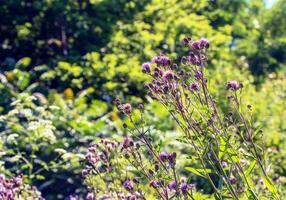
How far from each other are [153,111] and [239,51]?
5.77 m

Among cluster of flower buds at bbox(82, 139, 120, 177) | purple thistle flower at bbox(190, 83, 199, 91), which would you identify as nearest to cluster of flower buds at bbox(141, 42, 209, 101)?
purple thistle flower at bbox(190, 83, 199, 91)

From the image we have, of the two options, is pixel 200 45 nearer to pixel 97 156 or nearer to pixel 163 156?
pixel 163 156

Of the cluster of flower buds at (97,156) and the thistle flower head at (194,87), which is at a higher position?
the thistle flower head at (194,87)

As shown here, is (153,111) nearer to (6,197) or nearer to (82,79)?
(82,79)

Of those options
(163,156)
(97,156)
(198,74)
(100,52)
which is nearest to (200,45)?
(198,74)

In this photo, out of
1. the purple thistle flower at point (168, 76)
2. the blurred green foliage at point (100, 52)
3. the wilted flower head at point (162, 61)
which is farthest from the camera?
the blurred green foliage at point (100, 52)

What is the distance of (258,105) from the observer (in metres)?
7.33

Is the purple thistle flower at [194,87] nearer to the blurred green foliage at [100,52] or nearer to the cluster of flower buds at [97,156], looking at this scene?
the cluster of flower buds at [97,156]

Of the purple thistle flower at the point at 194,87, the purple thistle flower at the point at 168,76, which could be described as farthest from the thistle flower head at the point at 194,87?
the purple thistle flower at the point at 168,76

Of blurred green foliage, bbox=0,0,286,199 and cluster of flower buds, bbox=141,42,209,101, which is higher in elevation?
cluster of flower buds, bbox=141,42,209,101

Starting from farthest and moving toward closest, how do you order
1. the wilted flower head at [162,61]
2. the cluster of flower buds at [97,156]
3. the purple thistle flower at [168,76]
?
the cluster of flower buds at [97,156] → the wilted flower head at [162,61] → the purple thistle flower at [168,76]

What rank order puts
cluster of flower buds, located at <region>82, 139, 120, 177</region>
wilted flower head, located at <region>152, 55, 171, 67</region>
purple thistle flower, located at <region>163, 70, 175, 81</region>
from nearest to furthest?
purple thistle flower, located at <region>163, 70, 175, 81</region> → wilted flower head, located at <region>152, 55, 171, 67</region> → cluster of flower buds, located at <region>82, 139, 120, 177</region>

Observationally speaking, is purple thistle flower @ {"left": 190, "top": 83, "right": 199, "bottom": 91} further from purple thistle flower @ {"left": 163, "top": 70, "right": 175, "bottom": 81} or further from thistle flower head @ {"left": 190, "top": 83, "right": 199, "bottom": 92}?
purple thistle flower @ {"left": 163, "top": 70, "right": 175, "bottom": 81}

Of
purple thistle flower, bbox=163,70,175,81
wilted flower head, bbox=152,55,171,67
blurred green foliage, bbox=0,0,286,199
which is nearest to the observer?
purple thistle flower, bbox=163,70,175,81
